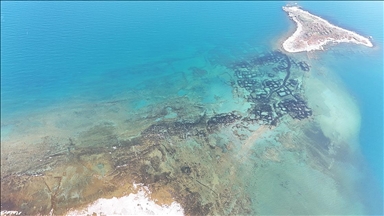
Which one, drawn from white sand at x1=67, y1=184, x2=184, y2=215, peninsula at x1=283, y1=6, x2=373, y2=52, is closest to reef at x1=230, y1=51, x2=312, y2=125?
peninsula at x1=283, y1=6, x2=373, y2=52

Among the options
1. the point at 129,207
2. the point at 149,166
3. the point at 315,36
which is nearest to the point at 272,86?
Answer: the point at 315,36

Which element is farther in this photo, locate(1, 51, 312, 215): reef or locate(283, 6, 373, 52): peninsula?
locate(283, 6, 373, 52): peninsula

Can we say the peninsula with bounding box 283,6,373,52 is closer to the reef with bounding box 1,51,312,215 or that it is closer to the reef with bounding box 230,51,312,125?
the reef with bounding box 230,51,312,125

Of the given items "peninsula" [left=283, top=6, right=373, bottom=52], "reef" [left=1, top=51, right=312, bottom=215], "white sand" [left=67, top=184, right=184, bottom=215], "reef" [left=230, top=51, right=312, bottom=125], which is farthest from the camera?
"peninsula" [left=283, top=6, right=373, bottom=52]

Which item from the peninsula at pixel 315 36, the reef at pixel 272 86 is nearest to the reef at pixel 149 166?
the reef at pixel 272 86

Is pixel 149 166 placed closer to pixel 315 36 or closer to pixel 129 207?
pixel 129 207

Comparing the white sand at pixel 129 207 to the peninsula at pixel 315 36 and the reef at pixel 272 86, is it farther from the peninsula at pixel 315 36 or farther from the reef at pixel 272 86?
the peninsula at pixel 315 36
